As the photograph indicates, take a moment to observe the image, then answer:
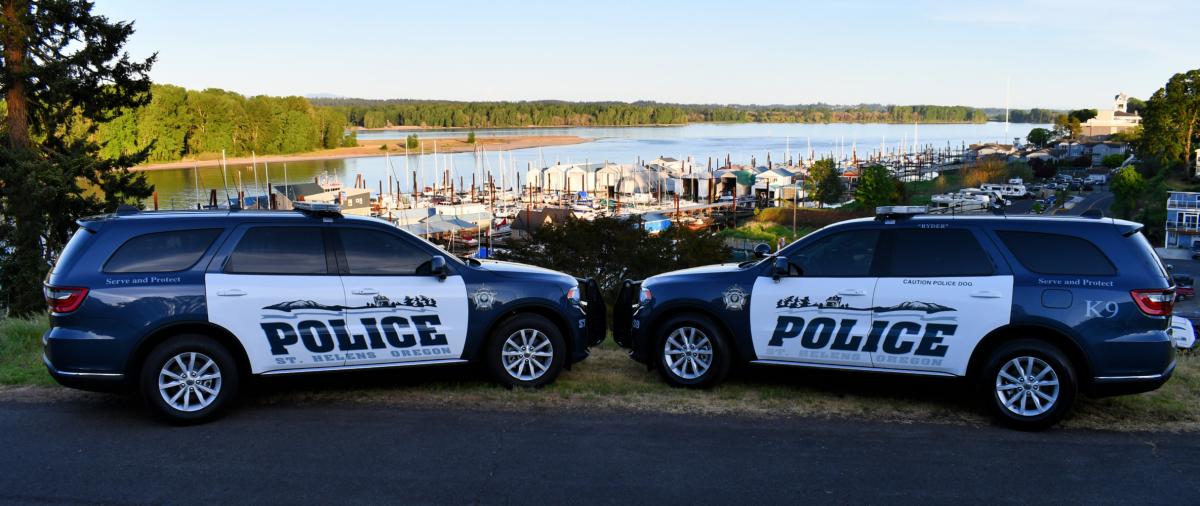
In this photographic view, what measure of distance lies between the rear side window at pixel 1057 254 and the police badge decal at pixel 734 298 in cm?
226

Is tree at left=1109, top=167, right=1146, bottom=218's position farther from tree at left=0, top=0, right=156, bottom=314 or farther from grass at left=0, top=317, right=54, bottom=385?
grass at left=0, top=317, right=54, bottom=385

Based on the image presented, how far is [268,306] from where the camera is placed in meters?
7.47

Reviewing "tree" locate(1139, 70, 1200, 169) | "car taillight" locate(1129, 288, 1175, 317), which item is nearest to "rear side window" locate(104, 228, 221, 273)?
"car taillight" locate(1129, 288, 1175, 317)

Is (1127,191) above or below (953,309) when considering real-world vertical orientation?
below

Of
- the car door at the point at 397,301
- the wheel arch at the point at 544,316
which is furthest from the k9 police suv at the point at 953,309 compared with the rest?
the car door at the point at 397,301

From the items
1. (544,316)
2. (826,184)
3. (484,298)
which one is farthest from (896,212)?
(826,184)

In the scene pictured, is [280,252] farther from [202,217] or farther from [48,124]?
[48,124]

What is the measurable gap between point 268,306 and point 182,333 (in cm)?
72

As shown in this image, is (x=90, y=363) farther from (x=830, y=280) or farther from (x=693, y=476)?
(x=830, y=280)

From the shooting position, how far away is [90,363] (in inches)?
280

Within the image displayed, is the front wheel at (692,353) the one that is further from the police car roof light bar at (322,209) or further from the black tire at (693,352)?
the police car roof light bar at (322,209)

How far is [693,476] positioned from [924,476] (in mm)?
1562

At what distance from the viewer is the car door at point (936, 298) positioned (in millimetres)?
7359

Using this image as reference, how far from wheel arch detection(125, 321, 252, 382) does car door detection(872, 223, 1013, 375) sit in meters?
5.46
